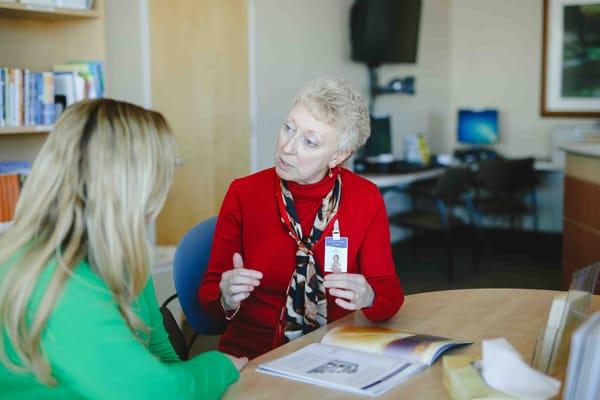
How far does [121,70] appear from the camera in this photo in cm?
406

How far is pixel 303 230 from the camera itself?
2.16m

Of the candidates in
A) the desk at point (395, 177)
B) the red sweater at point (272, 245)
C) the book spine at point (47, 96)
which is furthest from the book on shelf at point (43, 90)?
the desk at point (395, 177)

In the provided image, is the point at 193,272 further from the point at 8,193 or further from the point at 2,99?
the point at 2,99

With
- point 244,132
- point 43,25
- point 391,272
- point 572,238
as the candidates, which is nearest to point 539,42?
point 572,238

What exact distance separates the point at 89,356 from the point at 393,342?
738 mm

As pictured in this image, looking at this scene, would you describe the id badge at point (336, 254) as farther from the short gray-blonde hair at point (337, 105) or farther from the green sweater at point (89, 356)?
the green sweater at point (89, 356)

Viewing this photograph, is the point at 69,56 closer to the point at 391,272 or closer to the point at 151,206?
the point at 391,272

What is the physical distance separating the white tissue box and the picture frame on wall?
5972 millimetres

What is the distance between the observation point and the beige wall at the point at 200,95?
440 centimetres

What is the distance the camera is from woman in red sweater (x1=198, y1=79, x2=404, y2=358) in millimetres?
2080

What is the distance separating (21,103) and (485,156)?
4.74 metres

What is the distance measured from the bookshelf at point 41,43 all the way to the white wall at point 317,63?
144 centimetres

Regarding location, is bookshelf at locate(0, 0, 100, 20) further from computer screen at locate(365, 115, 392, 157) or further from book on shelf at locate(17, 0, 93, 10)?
computer screen at locate(365, 115, 392, 157)

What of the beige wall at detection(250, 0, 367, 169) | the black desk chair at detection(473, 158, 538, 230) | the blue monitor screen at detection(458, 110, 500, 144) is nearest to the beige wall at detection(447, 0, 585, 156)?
the blue monitor screen at detection(458, 110, 500, 144)
